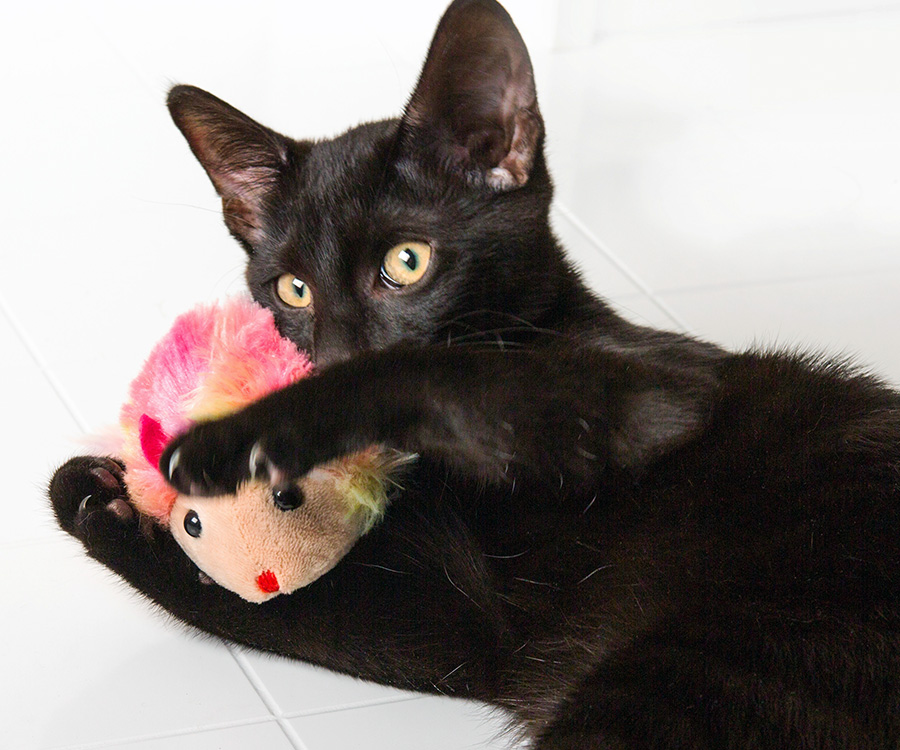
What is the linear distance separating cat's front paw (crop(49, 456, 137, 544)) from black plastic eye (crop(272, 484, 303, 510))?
0.24 m

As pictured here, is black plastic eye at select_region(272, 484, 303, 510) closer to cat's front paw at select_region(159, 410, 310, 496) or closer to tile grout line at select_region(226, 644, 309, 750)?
cat's front paw at select_region(159, 410, 310, 496)

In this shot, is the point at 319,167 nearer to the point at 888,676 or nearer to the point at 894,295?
the point at 888,676

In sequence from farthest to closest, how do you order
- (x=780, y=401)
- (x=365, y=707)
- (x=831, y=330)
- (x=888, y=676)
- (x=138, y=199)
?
(x=138, y=199)
(x=831, y=330)
(x=365, y=707)
(x=780, y=401)
(x=888, y=676)

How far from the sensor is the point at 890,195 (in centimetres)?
242

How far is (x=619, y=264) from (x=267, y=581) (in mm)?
1237

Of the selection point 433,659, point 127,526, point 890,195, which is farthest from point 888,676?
point 890,195

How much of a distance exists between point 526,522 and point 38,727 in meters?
0.55

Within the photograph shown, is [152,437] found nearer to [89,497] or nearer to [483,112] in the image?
[89,497]

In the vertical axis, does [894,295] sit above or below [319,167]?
below

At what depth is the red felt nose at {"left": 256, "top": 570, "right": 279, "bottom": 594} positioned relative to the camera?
1.19m

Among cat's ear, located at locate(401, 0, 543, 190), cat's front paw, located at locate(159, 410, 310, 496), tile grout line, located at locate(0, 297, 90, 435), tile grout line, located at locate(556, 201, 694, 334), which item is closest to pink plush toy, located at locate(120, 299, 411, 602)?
cat's front paw, located at locate(159, 410, 310, 496)

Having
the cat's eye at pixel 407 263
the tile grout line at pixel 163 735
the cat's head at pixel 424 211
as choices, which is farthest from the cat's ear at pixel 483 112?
the tile grout line at pixel 163 735

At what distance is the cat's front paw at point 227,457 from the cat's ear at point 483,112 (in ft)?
1.54

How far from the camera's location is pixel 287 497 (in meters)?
1.16
